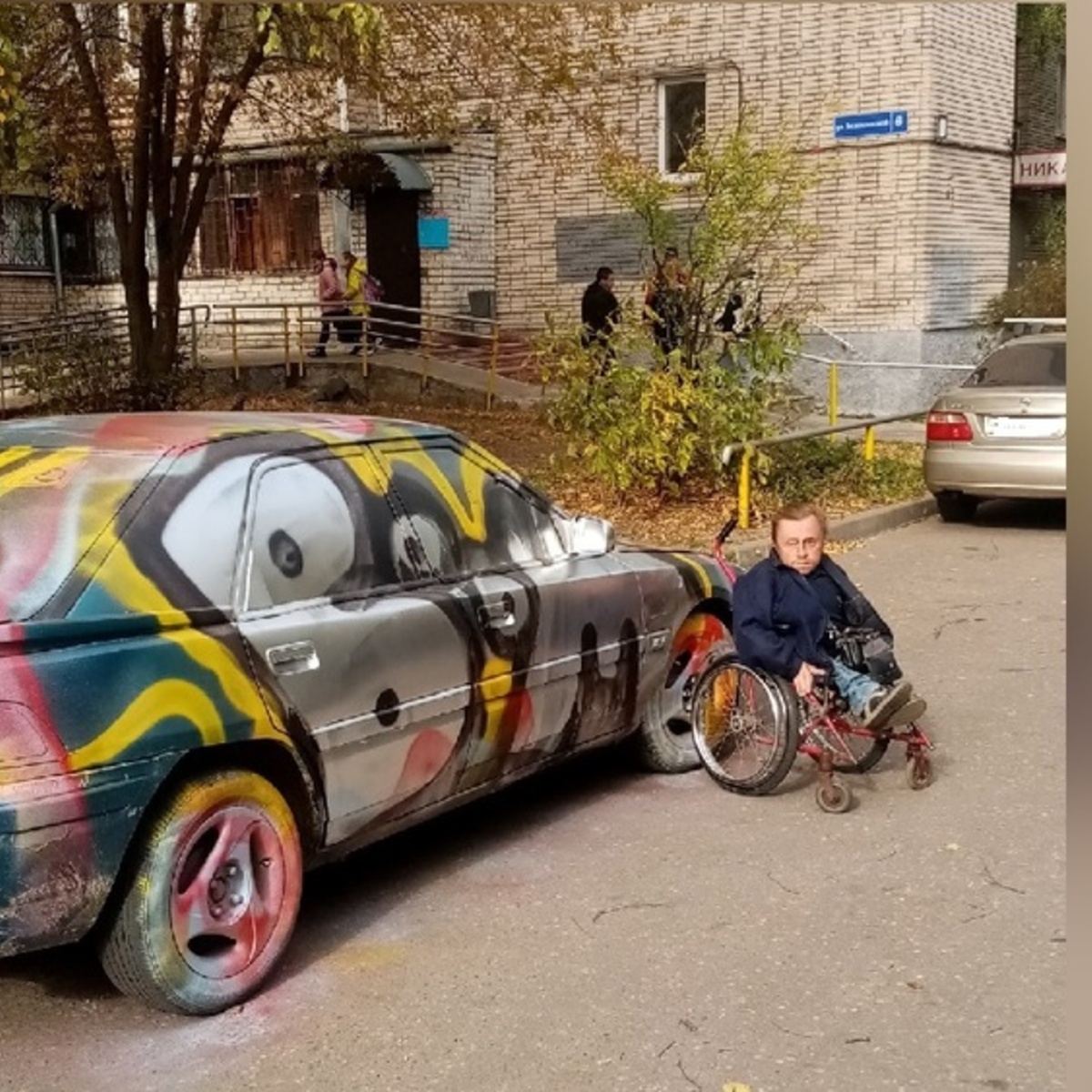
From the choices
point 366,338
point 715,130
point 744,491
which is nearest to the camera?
point 744,491

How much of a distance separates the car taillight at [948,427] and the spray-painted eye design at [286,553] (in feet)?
26.6

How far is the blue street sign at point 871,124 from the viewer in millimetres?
18391

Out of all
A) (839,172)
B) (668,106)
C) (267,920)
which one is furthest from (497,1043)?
(668,106)

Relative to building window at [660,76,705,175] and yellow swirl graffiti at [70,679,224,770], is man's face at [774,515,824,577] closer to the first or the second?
yellow swirl graffiti at [70,679,224,770]

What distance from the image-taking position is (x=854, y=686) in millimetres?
5145

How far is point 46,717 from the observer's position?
312 cm

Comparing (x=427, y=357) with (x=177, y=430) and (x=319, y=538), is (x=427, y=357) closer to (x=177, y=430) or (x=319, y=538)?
(x=177, y=430)

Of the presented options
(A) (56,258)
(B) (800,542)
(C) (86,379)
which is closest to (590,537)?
(B) (800,542)

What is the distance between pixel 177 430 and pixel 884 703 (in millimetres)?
2597

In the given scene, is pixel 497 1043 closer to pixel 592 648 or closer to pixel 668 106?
pixel 592 648

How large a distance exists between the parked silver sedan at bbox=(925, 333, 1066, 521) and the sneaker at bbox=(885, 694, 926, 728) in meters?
5.61

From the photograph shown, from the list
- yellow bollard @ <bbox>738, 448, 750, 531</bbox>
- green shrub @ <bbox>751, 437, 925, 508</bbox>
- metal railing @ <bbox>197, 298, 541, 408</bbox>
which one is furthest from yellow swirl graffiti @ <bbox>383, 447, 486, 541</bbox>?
metal railing @ <bbox>197, 298, 541, 408</bbox>

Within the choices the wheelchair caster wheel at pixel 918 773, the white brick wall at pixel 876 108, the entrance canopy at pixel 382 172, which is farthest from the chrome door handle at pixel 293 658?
the entrance canopy at pixel 382 172

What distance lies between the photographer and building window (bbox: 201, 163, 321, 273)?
77.7ft
